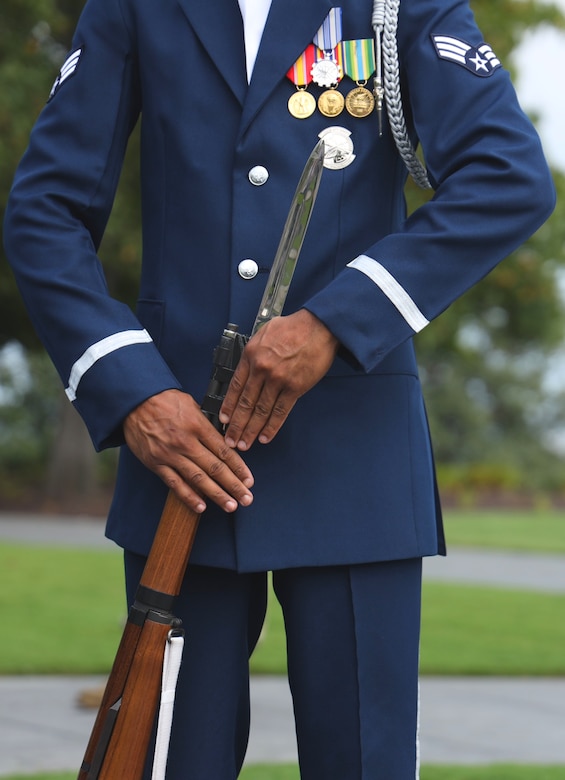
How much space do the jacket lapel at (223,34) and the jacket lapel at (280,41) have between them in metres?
0.03

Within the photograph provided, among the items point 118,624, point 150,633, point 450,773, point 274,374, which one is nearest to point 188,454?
point 274,374

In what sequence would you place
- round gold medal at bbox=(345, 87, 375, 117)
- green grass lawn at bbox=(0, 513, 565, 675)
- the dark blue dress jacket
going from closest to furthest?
the dark blue dress jacket → round gold medal at bbox=(345, 87, 375, 117) → green grass lawn at bbox=(0, 513, 565, 675)

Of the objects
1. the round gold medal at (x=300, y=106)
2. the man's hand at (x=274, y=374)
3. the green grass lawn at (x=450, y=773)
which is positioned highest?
the round gold medal at (x=300, y=106)

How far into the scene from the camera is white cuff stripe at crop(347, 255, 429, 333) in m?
1.77

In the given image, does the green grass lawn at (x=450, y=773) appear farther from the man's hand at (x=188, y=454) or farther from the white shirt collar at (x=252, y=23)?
the white shirt collar at (x=252, y=23)

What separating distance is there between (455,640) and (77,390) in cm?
441

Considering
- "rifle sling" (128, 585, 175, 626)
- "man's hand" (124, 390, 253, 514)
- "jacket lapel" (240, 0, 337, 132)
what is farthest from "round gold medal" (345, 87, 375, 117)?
"rifle sling" (128, 585, 175, 626)

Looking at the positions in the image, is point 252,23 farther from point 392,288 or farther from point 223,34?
point 392,288

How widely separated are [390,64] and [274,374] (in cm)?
54

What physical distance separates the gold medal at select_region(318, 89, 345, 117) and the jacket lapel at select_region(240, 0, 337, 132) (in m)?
0.07

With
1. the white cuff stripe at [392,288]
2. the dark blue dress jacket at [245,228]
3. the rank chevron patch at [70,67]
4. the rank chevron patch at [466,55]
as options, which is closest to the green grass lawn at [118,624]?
the dark blue dress jacket at [245,228]

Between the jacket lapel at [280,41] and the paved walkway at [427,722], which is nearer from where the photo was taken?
the jacket lapel at [280,41]

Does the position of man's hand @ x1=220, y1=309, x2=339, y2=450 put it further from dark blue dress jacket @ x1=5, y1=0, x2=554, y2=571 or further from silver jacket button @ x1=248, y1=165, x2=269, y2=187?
silver jacket button @ x1=248, y1=165, x2=269, y2=187

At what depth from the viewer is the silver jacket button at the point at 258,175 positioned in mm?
1920
